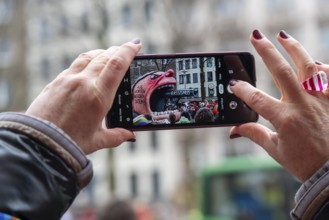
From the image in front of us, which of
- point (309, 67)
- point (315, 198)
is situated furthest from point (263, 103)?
point (315, 198)

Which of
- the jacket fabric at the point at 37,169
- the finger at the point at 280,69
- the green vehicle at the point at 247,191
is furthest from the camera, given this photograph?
the green vehicle at the point at 247,191

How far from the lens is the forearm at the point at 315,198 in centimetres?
154

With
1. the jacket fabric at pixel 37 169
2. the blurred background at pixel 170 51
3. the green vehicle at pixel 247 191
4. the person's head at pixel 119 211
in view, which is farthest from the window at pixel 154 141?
the jacket fabric at pixel 37 169

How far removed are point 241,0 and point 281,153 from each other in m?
37.2

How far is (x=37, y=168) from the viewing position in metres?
1.39

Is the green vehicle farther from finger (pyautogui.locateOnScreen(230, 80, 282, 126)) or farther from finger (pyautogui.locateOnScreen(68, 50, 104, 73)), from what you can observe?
finger (pyautogui.locateOnScreen(68, 50, 104, 73))

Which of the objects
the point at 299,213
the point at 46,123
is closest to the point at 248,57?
the point at 299,213

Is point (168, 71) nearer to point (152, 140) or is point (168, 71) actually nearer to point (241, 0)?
point (241, 0)

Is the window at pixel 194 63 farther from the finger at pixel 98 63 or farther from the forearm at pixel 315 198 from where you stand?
the forearm at pixel 315 198

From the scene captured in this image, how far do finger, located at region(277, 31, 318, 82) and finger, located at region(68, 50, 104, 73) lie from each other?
1.47ft

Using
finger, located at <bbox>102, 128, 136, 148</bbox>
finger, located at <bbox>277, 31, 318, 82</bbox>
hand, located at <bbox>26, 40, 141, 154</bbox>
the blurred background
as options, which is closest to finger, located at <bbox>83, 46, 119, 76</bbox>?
hand, located at <bbox>26, 40, 141, 154</bbox>

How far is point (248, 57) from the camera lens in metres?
2.06

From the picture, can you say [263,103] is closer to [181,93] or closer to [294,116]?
[294,116]

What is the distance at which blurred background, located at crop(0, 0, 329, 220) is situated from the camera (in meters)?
12.2
